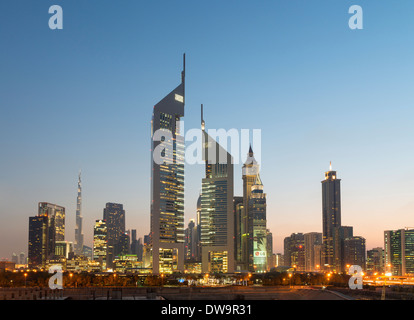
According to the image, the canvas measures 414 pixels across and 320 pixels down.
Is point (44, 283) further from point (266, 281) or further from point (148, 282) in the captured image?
point (266, 281)
